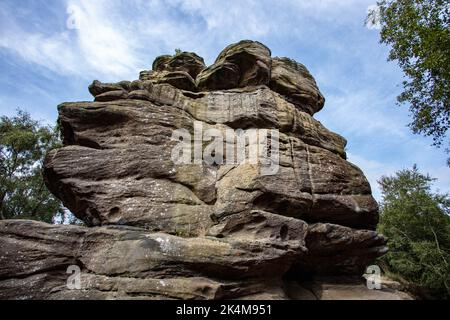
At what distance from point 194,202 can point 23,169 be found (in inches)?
1074

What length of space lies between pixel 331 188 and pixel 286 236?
3.60 meters

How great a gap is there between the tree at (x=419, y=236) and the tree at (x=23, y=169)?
37287 millimetres

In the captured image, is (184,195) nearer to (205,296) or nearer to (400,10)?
(205,296)

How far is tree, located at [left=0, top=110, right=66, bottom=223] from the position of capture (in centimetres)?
2952

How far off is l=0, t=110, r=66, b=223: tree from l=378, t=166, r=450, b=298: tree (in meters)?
37.3

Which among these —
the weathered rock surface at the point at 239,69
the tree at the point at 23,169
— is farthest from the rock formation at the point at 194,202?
the tree at the point at 23,169

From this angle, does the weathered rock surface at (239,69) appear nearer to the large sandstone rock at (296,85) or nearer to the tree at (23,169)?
the large sandstone rock at (296,85)
